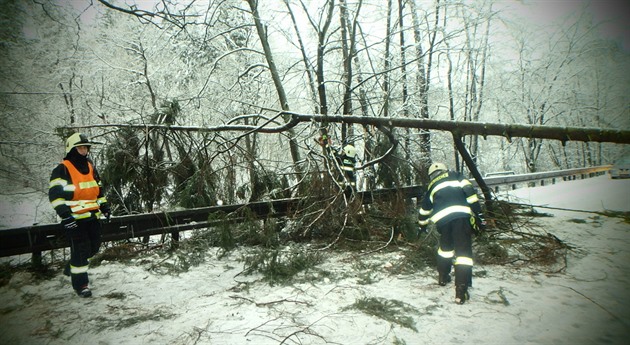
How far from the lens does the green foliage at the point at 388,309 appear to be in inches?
117

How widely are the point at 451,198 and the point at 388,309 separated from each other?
1611 mm

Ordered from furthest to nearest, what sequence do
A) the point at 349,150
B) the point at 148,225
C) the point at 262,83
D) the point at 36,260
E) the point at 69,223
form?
the point at 262,83
the point at 349,150
the point at 148,225
the point at 36,260
the point at 69,223

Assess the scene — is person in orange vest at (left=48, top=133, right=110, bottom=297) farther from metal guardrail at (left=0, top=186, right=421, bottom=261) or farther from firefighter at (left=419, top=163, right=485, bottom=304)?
firefighter at (left=419, top=163, right=485, bottom=304)

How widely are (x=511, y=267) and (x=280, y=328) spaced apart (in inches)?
142

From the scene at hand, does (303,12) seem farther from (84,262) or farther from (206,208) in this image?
(84,262)

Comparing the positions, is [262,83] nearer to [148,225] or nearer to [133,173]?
[133,173]

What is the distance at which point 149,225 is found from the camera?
520 cm

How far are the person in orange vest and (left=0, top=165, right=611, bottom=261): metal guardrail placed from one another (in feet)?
3.09

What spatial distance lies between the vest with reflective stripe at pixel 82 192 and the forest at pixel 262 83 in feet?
5.01

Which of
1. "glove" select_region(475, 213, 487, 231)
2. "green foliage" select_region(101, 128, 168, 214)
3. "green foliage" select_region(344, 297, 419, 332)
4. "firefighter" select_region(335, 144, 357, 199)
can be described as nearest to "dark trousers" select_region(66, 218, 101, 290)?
"green foliage" select_region(101, 128, 168, 214)

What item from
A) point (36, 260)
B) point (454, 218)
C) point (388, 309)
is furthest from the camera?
point (36, 260)

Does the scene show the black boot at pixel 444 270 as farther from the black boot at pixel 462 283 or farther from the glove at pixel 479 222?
the glove at pixel 479 222

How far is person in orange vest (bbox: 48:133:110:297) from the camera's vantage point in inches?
139

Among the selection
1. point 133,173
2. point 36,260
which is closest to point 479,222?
point 133,173
